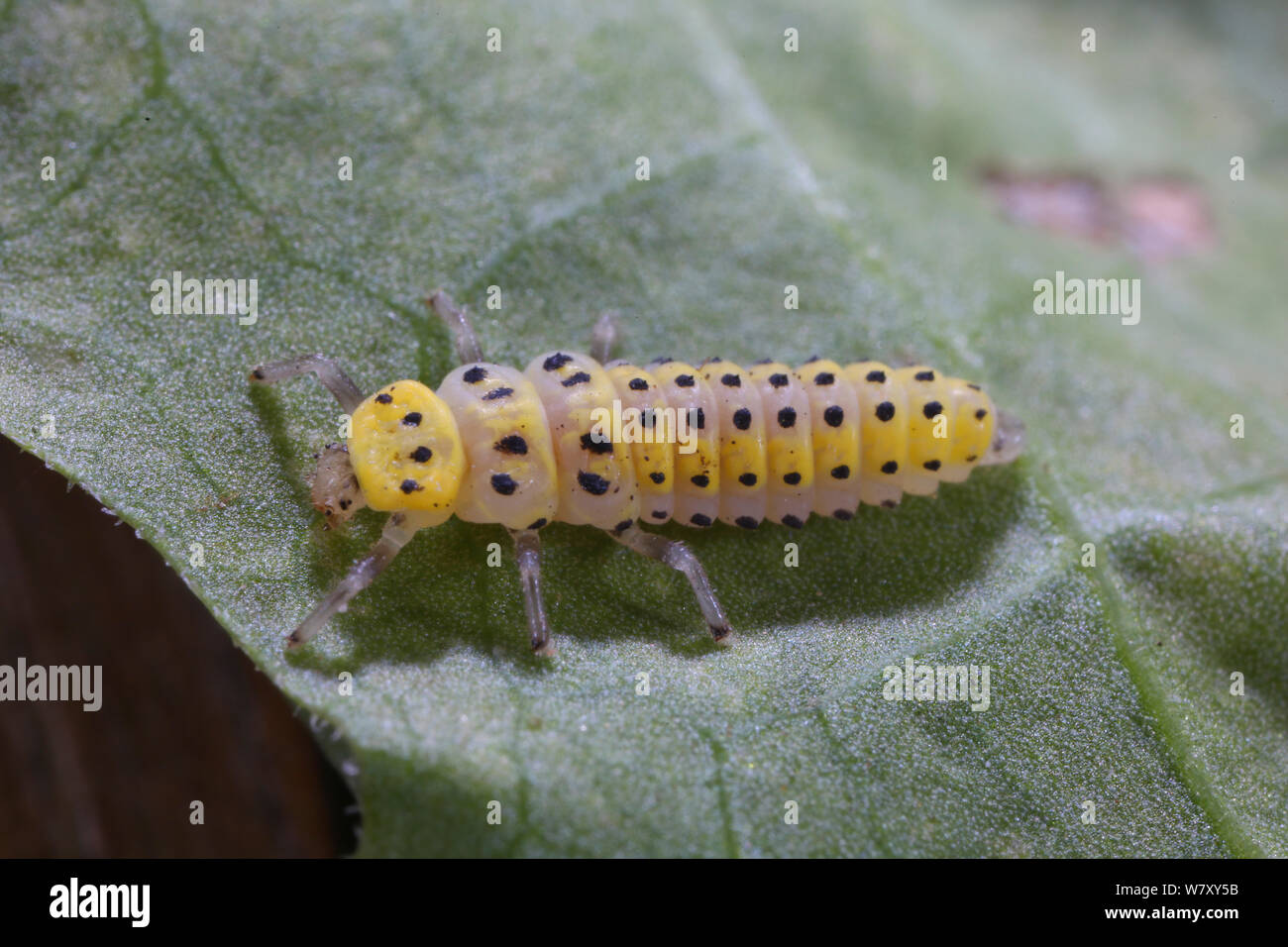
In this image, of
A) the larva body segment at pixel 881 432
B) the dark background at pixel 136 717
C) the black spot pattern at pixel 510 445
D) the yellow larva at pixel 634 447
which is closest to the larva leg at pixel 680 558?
the yellow larva at pixel 634 447

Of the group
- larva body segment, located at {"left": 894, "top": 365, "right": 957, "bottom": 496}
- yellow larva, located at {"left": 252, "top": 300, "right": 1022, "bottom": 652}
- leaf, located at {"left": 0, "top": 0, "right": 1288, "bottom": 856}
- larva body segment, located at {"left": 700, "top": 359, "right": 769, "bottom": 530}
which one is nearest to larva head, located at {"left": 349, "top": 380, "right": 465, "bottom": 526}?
yellow larva, located at {"left": 252, "top": 300, "right": 1022, "bottom": 652}

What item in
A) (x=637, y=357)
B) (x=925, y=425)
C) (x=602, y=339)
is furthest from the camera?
(x=637, y=357)

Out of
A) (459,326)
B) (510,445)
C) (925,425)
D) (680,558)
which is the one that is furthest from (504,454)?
(925,425)

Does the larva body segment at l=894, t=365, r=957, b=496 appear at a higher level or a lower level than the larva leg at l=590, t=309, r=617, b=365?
lower

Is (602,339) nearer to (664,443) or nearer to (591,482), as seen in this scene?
(664,443)

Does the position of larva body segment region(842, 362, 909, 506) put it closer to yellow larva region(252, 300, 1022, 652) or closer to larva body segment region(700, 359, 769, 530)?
yellow larva region(252, 300, 1022, 652)

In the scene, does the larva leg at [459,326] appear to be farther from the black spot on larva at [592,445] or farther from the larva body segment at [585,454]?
the black spot on larva at [592,445]
